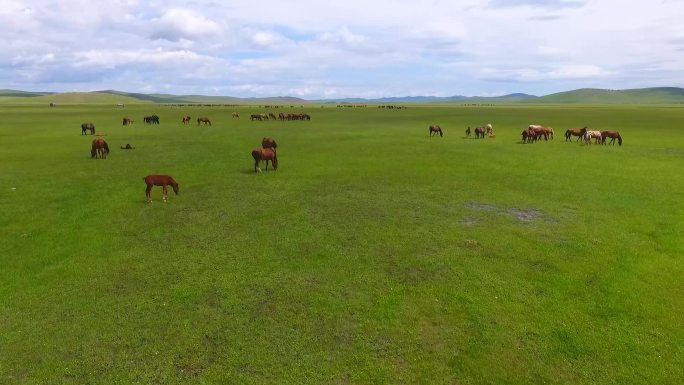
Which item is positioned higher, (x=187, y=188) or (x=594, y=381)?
(x=187, y=188)

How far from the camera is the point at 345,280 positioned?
13.7 metres

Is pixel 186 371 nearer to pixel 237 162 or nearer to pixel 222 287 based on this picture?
pixel 222 287

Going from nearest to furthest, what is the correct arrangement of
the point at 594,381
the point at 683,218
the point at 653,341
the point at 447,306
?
the point at 594,381
the point at 653,341
the point at 447,306
the point at 683,218

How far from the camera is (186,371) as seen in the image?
32.0 ft

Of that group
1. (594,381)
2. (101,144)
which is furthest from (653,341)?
(101,144)

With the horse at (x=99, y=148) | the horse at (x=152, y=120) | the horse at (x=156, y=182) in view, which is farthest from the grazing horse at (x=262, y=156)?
the horse at (x=152, y=120)

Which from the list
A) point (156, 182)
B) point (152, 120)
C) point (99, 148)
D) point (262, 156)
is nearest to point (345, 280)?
point (156, 182)

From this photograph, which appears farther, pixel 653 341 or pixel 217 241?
pixel 217 241

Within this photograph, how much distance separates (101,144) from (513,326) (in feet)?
109

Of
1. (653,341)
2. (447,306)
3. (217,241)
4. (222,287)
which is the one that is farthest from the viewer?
(217,241)

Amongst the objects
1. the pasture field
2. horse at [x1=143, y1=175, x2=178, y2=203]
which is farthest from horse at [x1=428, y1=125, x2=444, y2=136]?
horse at [x1=143, y1=175, x2=178, y2=203]

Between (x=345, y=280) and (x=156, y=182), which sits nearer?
(x=345, y=280)

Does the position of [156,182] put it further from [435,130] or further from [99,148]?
[435,130]

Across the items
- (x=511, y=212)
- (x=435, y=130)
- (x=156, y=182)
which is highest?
(x=435, y=130)
